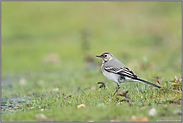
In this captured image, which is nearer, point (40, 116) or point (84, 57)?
point (40, 116)

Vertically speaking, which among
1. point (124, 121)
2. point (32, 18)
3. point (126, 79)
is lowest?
point (124, 121)

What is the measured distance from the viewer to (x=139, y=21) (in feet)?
73.4

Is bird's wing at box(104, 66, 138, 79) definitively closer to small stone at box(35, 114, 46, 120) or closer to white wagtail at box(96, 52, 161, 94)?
white wagtail at box(96, 52, 161, 94)

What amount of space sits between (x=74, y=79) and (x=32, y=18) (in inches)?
571

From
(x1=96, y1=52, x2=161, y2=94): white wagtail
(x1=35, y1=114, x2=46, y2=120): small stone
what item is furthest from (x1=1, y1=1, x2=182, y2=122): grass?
(x1=96, y1=52, x2=161, y2=94): white wagtail

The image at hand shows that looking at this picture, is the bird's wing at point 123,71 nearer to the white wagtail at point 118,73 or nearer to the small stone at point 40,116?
the white wagtail at point 118,73

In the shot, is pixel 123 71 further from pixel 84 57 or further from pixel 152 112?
pixel 84 57

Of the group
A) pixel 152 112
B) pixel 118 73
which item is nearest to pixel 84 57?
pixel 118 73

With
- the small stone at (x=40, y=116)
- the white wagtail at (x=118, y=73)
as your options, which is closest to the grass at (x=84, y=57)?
the small stone at (x=40, y=116)

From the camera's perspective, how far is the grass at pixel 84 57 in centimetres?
552

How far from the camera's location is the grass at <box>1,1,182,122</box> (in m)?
5.52

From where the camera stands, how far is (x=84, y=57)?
15656 millimetres

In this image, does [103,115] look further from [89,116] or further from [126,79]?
[126,79]

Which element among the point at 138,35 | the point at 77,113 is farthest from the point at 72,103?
the point at 138,35
